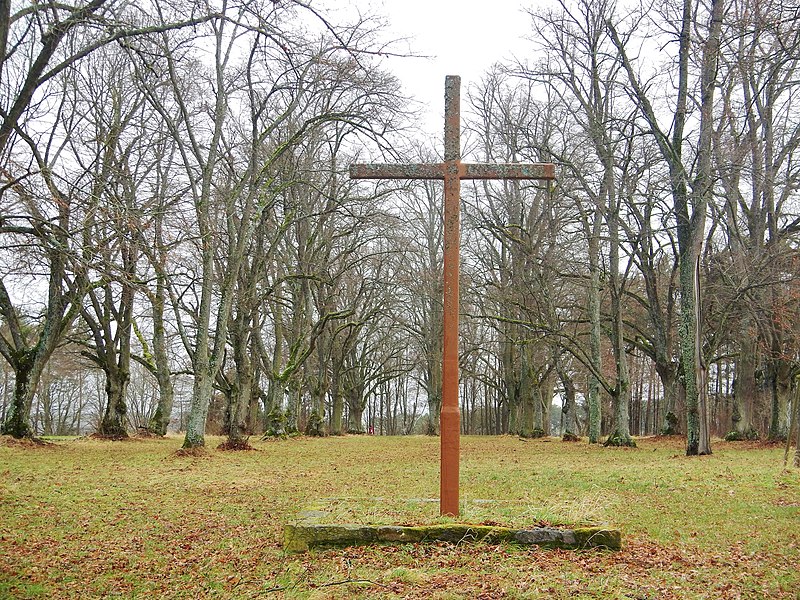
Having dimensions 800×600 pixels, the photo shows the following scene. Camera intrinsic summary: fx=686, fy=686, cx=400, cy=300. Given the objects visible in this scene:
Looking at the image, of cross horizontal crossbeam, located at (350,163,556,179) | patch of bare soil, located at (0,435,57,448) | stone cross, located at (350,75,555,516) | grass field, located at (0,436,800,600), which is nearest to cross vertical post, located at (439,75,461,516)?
stone cross, located at (350,75,555,516)

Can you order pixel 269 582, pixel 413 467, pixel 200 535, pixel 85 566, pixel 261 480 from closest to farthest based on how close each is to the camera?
1. pixel 269 582
2. pixel 85 566
3. pixel 200 535
4. pixel 261 480
5. pixel 413 467

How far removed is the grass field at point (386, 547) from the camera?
5461mm

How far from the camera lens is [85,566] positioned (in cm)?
635

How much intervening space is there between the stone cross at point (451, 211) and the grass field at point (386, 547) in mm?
571

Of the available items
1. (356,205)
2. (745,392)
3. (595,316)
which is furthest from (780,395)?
(356,205)

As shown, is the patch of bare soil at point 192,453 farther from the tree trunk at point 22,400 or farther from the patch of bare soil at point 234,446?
the tree trunk at point 22,400

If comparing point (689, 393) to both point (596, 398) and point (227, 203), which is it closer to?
point (596, 398)

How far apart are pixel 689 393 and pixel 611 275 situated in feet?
22.0

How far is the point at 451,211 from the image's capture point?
Answer: 7.42m

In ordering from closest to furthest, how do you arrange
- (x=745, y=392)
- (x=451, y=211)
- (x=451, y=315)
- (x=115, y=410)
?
(x=451, y=315), (x=451, y=211), (x=745, y=392), (x=115, y=410)

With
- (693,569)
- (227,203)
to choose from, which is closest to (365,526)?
(693,569)

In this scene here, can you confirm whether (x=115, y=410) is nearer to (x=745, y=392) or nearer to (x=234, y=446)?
(x=234, y=446)

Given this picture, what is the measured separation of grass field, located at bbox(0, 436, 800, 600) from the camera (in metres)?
5.46

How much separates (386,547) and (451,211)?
3489 millimetres
